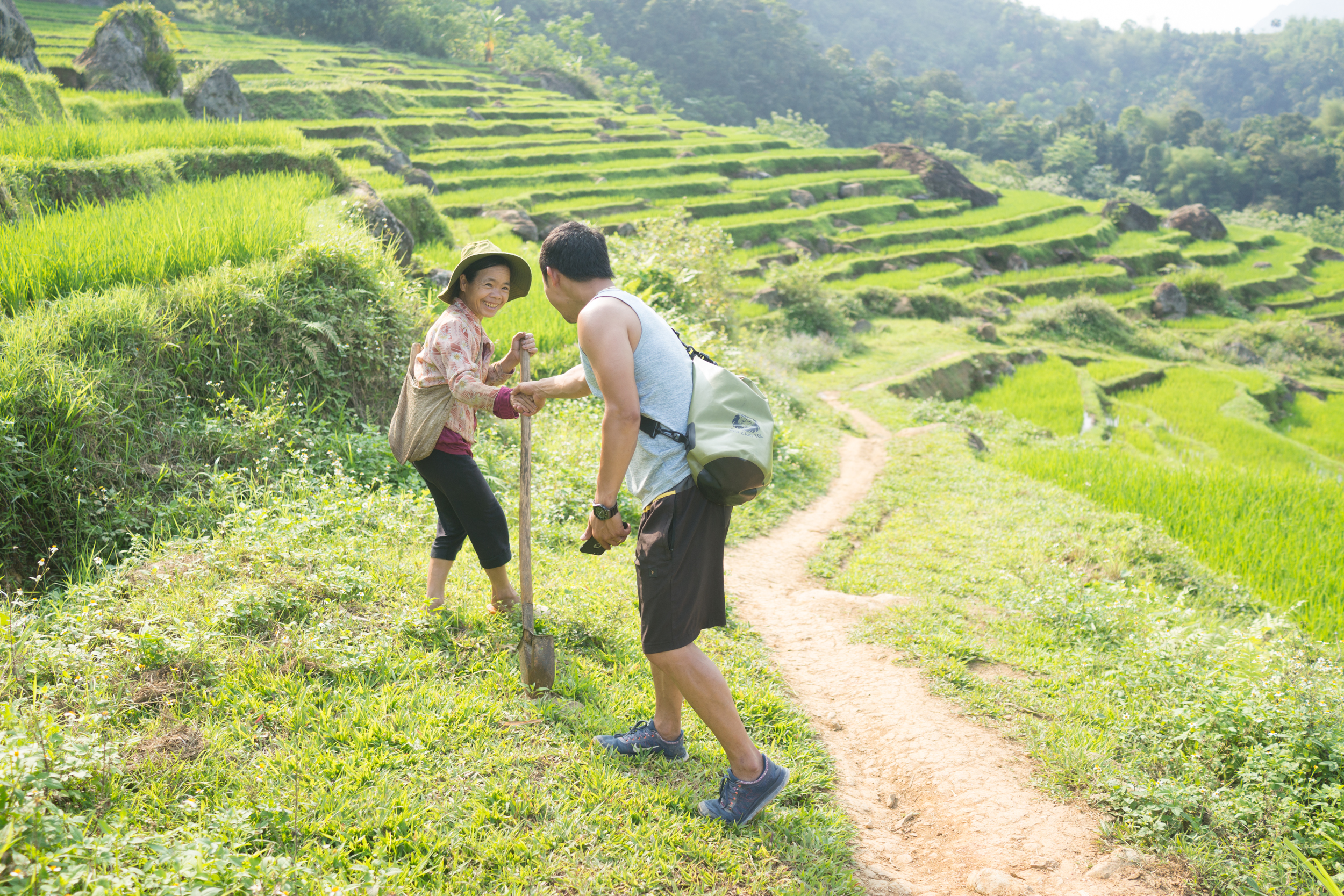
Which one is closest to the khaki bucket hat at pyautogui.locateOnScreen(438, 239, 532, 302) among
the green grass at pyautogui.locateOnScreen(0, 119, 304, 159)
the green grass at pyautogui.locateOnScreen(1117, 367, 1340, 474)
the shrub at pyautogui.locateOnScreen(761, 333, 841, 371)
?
the green grass at pyautogui.locateOnScreen(0, 119, 304, 159)

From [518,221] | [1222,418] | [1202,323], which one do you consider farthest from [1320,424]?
[518,221]

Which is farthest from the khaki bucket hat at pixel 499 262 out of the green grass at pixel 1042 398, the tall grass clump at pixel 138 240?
the green grass at pixel 1042 398

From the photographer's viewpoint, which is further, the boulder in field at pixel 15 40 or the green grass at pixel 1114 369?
the green grass at pixel 1114 369

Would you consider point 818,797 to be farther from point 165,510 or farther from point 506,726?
point 165,510

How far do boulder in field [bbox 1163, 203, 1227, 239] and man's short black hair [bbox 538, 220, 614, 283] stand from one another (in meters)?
40.8

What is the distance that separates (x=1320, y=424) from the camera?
16.2 metres

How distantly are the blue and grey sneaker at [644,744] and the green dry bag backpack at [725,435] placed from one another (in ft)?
3.48

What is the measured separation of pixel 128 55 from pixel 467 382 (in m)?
17.7

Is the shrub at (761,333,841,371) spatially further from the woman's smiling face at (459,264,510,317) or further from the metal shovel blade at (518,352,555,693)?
the metal shovel blade at (518,352,555,693)

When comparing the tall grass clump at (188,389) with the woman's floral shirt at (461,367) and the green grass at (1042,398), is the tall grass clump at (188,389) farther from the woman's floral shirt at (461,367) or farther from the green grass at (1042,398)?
the green grass at (1042,398)

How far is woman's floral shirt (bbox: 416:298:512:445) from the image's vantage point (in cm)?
303

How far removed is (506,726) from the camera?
2.93 metres

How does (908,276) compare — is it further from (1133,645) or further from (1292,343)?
(1133,645)

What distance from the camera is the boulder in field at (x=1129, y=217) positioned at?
35000 mm
